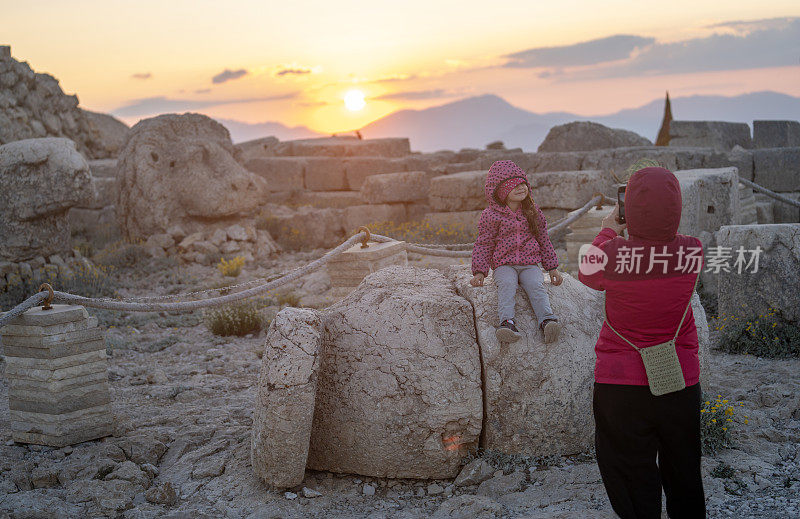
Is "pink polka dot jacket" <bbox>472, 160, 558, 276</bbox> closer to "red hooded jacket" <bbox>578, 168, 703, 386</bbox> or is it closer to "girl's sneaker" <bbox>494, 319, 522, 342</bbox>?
"girl's sneaker" <bbox>494, 319, 522, 342</bbox>

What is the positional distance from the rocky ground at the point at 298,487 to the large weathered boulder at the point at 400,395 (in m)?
0.15

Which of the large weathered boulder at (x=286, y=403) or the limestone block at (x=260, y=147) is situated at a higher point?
the limestone block at (x=260, y=147)

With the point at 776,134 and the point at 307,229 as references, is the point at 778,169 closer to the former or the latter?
the point at 776,134

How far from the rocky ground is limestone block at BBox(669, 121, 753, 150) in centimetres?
905

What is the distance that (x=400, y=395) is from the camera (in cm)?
396

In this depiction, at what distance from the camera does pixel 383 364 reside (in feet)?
13.2

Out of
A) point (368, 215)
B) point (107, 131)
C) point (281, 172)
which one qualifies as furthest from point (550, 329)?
point (107, 131)

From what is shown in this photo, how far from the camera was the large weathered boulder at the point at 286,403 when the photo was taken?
368 cm

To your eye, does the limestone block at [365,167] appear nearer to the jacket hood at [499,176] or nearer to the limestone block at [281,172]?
the limestone block at [281,172]

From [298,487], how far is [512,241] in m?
1.95

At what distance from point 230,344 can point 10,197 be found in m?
4.54

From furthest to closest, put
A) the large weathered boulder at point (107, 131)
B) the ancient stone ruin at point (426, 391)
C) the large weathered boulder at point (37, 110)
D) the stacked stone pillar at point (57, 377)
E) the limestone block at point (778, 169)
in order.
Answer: the large weathered boulder at point (107, 131)
the large weathered boulder at point (37, 110)
the limestone block at point (778, 169)
the stacked stone pillar at point (57, 377)
the ancient stone ruin at point (426, 391)

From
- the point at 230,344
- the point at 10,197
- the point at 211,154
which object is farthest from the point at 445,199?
the point at 10,197

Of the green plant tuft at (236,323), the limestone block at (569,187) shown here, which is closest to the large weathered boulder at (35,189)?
the green plant tuft at (236,323)
